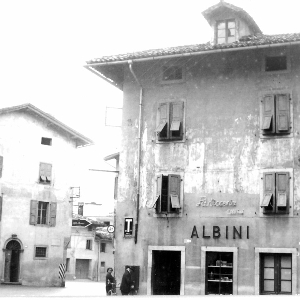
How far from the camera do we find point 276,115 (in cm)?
1989

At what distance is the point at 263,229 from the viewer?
64.5 feet

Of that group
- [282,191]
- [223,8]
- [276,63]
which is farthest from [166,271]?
[223,8]

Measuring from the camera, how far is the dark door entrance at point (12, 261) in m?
33.7

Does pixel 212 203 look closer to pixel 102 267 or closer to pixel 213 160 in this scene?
pixel 213 160

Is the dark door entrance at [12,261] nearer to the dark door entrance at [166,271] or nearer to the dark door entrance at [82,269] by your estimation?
the dark door entrance at [166,271]

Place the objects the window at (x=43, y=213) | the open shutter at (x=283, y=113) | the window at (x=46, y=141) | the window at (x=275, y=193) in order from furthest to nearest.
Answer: the window at (x=46, y=141) → the window at (x=43, y=213) → the open shutter at (x=283, y=113) → the window at (x=275, y=193)

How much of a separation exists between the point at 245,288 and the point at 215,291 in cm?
103

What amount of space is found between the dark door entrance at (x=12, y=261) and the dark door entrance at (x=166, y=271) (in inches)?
574

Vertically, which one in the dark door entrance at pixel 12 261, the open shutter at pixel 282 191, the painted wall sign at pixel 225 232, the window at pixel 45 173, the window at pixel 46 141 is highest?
Result: the window at pixel 46 141

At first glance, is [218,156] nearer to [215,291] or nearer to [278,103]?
[278,103]

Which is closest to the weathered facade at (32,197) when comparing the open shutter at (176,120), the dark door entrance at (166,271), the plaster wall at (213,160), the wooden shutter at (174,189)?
the plaster wall at (213,160)

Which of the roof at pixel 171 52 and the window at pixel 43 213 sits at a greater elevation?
the roof at pixel 171 52

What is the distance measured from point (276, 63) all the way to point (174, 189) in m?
5.45

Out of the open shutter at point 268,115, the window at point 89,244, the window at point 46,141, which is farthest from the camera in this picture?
the window at point 89,244
